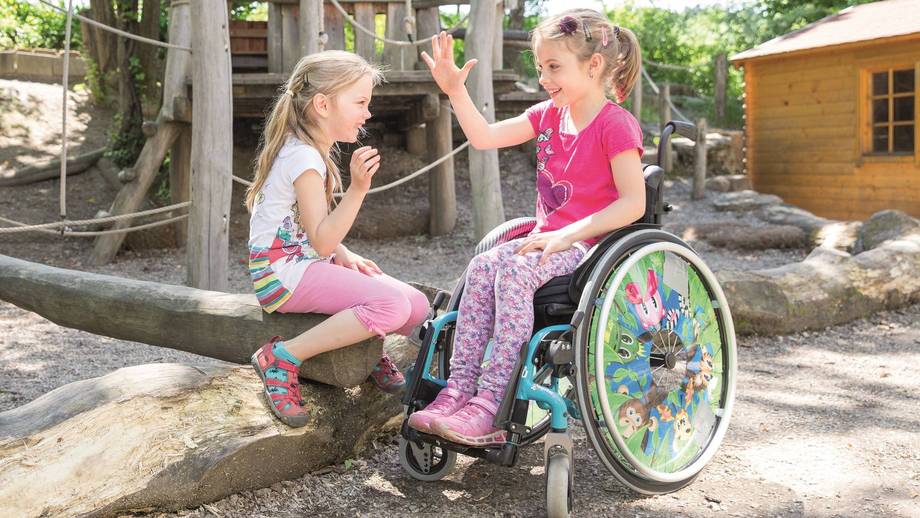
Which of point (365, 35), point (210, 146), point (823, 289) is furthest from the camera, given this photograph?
point (365, 35)

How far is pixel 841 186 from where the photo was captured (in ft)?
38.4

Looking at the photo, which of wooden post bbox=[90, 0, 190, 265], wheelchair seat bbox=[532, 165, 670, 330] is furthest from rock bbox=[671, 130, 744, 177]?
wheelchair seat bbox=[532, 165, 670, 330]

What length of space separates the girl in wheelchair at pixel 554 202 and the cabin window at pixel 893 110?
9.49m

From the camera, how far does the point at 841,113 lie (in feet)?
38.4

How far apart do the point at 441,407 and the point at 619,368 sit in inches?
21.2

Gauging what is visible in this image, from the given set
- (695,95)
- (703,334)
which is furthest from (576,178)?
(695,95)

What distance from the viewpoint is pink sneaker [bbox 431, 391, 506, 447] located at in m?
2.43

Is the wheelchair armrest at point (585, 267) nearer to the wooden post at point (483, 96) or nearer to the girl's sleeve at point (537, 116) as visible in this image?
the girl's sleeve at point (537, 116)

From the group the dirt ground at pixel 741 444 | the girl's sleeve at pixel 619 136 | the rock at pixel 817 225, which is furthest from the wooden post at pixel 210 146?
the rock at pixel 817 225

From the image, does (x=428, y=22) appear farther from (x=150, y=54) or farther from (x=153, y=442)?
(x=153, y=442)

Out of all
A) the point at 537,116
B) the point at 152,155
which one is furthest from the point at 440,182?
the point at 537,116

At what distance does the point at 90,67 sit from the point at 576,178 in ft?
29.6

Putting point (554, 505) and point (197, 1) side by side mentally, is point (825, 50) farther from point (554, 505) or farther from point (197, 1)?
point (554, 505)

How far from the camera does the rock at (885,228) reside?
7.19 m
